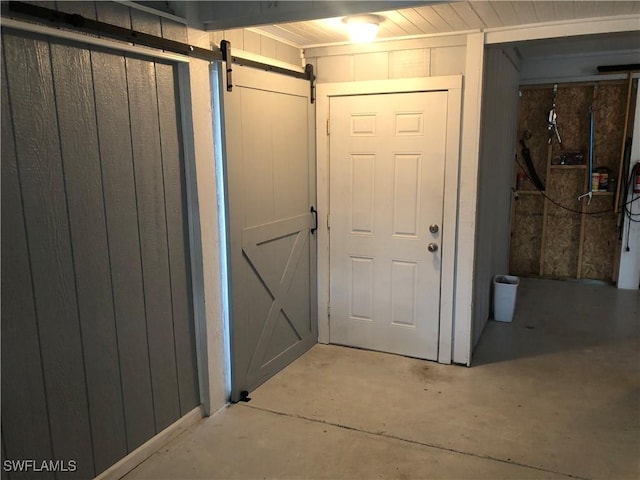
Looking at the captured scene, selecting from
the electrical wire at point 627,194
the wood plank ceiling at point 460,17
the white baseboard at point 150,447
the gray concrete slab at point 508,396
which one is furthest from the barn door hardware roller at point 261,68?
the electrical wire at point 627,194

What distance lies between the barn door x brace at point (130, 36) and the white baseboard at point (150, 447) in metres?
1.90

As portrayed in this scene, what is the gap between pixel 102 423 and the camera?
2268mm

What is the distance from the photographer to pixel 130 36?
87.7 inches

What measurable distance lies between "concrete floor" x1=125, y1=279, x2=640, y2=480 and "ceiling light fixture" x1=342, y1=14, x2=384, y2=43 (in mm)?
2291

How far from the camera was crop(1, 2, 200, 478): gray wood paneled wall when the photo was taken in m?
1.85

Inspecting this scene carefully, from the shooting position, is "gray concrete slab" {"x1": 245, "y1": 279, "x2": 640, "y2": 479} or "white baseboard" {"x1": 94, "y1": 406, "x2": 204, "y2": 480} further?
"gray concrete slab" {"x1": 245, "y1": 279, "x2": 640, "y2": 479}

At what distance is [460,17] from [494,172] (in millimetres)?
1646

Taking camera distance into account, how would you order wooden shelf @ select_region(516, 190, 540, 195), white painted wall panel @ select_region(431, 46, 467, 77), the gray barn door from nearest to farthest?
the gray barn door
white painted wall panel @ select_region(431, 46, 467, 77)
wooden shelf @ select_region(516, 190, 540, 195)

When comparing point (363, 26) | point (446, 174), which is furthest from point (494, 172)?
point (363, 26)

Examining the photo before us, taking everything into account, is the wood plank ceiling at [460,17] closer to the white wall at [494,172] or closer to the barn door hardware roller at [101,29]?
the white wall at [494,172]

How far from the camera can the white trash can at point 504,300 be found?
455 centimetres

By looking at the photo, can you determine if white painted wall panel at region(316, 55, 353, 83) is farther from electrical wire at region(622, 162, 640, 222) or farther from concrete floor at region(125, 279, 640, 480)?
electrical wire at region(622, 162, 640, 222)

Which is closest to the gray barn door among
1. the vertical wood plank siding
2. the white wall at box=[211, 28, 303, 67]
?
the white wall at box=[211, 28, 303, 67]

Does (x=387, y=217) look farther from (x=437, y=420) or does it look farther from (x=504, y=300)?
(x=504, y=300)
